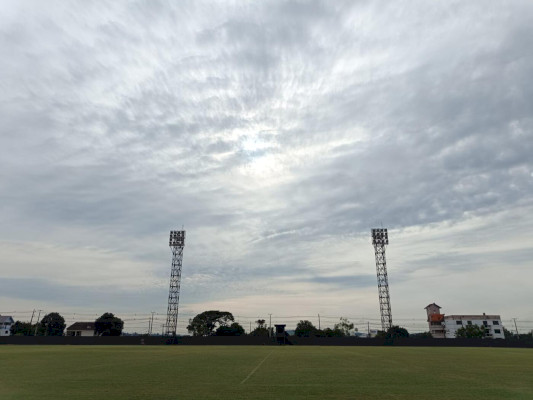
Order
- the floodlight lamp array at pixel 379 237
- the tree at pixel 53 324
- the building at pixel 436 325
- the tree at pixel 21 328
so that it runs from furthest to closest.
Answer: the building at pixel 436 325 < the tree at pixel 53 324 < the tree at pixel 21 328 < the floodlight lamp array at pixel 379 237

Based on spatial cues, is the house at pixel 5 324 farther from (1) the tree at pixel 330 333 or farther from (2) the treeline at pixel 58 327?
(1) the tree at pixel 330 333

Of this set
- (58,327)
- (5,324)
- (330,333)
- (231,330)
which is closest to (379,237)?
(330,333)

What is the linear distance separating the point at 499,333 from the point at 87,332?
14116 centimetres

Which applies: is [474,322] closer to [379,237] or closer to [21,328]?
[379,237]

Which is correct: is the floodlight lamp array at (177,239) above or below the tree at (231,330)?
above

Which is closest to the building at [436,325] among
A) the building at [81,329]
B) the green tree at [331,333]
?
the green tree at [331,333]

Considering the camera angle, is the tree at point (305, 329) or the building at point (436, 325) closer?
the tree at point (305, 329)

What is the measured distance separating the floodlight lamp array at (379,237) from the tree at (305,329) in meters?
29.8

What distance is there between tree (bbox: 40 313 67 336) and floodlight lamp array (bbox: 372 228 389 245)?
107 meters

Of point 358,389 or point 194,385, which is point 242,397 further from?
point 358,389

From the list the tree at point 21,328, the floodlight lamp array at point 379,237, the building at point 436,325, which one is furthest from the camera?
the building at point 436,325

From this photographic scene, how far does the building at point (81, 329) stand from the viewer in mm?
125350

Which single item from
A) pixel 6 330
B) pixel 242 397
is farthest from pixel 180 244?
pixel 6 330

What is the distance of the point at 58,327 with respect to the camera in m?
126
